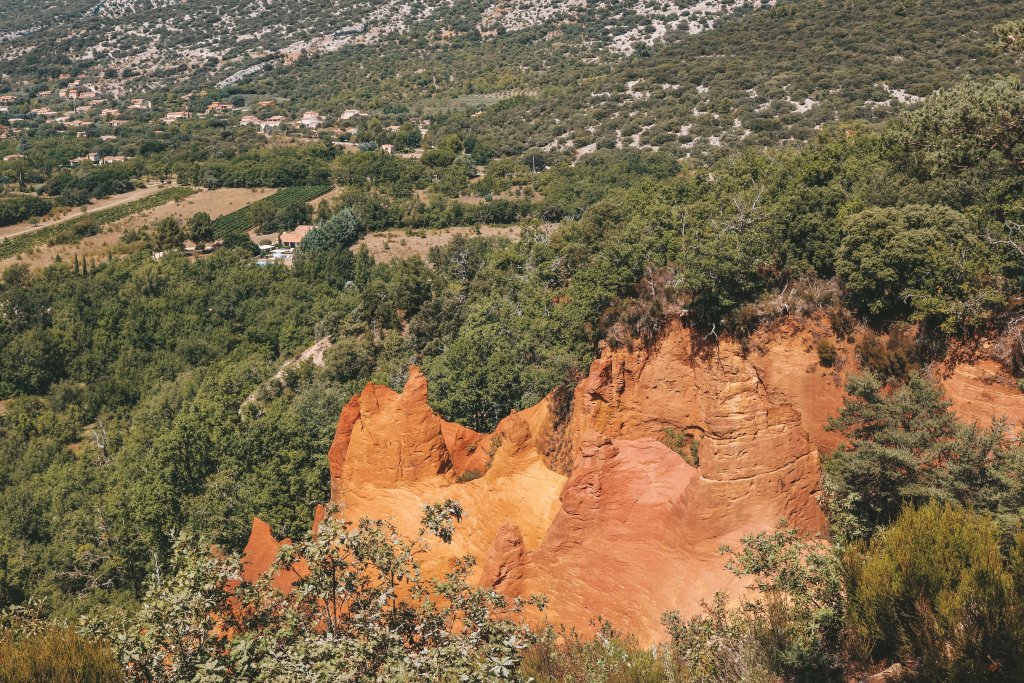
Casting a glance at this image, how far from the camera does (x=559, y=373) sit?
29.5 metres

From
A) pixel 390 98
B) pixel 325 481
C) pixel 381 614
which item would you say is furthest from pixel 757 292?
pixel 390 98

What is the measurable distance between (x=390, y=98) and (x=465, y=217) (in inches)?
4078

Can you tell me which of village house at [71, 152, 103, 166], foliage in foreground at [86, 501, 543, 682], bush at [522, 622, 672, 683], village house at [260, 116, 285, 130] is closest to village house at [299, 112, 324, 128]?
village house at [260, 116, 285, 130]

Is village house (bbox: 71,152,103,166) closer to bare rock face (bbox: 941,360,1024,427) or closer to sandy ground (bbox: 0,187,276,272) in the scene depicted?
sandy ground (bbox: 0,187,276,272)

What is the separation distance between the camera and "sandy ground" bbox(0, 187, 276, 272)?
94250 mm

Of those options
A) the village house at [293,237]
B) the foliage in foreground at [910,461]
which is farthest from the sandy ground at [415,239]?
the foliage in foreground at [910,461]

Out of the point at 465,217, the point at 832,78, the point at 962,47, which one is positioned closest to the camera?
the point at 962,47

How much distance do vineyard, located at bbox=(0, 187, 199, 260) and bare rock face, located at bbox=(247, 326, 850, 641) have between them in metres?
95.2

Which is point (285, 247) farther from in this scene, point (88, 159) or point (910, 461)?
point (910, 461)

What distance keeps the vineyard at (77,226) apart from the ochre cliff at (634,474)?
313ft

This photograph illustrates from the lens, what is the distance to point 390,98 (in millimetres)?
185500

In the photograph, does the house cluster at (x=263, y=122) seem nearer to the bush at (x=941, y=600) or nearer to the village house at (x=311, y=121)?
the village house at (x=311, y=121)

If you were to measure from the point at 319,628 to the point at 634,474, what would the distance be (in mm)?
9709

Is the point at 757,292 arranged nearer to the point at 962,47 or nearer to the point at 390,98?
the point at 962,47
